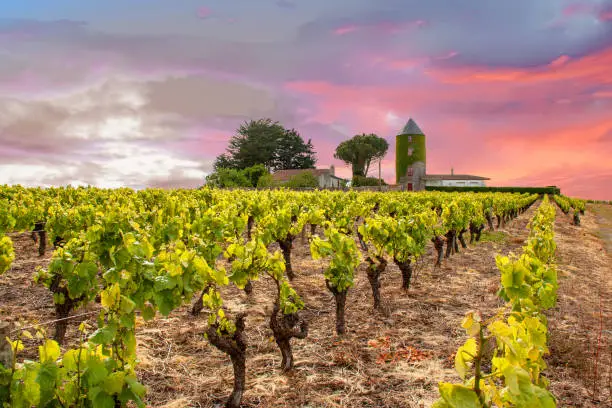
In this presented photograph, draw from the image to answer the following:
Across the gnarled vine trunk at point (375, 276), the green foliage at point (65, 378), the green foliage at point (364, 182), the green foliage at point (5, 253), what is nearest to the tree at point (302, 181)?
the green foliage at point (364, 182)

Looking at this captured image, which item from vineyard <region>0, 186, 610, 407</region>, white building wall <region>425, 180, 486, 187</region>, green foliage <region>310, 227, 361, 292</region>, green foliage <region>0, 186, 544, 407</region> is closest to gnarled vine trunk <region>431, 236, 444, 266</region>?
green foliage <region>0, 186, 544, 407</region>

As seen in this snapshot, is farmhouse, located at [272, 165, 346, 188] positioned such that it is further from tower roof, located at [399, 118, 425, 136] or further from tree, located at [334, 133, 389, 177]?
tower roof, located at [399, 118, 425, 136]

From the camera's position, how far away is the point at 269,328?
650cm

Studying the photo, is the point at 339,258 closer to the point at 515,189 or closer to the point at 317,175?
the point at 317,175

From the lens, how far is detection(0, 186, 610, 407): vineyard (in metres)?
2.64

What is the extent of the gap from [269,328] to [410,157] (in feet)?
237

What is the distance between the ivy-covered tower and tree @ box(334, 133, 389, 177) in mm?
3216

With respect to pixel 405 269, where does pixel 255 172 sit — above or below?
above

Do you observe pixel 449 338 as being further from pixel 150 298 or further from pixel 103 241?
pixel 103 241

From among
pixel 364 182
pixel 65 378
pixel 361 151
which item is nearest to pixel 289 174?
pixel 364 182

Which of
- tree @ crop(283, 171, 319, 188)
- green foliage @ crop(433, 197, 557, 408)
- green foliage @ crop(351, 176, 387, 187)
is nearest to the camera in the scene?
green foliage @ crop(433, 197, 557, 408)

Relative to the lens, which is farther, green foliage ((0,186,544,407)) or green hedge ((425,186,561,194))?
green hedge ((425,186,561,194))

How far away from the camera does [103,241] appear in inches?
273

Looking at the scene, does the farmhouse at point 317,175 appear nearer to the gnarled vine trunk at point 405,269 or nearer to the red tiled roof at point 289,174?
the red tiled roof at point 289,174
